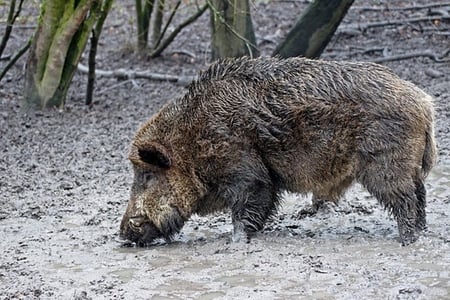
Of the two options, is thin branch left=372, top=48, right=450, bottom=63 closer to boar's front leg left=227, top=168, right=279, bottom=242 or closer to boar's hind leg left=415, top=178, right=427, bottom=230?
boar's hind leg left=415, top=178, right=427, bottom=230

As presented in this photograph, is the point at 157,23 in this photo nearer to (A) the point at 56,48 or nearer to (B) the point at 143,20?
(B) the point at 143,20

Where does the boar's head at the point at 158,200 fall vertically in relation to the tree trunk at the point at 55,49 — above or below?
below

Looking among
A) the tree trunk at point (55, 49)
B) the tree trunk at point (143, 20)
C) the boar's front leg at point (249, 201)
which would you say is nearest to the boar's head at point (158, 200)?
the boar's front leg at point (249, 201)

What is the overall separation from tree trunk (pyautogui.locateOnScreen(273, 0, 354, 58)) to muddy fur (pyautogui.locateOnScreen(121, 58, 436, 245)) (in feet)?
18.8

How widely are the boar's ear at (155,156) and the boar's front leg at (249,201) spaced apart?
0.55m

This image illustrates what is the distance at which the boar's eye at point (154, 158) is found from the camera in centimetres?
728

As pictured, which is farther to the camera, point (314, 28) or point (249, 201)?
point (314, 28)

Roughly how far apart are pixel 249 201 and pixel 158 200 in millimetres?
751

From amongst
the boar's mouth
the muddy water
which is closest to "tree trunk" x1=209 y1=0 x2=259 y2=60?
the muddy water

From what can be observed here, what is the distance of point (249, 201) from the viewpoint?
7227mm

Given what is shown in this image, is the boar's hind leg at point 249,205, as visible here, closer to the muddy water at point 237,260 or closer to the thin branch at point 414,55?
the muddy water at point 237,260

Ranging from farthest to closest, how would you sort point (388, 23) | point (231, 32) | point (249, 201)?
point (388, 23) < point (231, 32) < point (249, 201)

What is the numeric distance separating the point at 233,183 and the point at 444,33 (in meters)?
9.76

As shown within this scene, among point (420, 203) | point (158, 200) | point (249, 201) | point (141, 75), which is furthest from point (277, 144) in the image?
point (141, 75)
